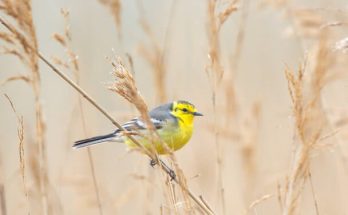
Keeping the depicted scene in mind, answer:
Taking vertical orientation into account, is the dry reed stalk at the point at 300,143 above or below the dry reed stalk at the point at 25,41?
below

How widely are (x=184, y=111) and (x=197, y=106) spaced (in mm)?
466

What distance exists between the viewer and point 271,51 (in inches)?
196

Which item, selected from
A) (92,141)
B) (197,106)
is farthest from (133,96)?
(197,106)

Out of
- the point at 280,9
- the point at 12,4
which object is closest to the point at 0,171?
the point at 12,4

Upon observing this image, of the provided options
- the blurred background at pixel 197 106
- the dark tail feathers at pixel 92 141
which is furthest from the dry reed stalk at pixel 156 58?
the dark tail feathers at pixel 92 141

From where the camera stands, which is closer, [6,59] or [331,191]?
[331,191]

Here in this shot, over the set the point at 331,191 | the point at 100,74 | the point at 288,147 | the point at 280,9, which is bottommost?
the point at 331,191

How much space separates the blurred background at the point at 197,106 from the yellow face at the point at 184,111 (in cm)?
11

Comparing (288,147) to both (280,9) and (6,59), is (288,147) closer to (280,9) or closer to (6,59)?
(280,9)

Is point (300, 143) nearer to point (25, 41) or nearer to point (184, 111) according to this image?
point (25, 41)

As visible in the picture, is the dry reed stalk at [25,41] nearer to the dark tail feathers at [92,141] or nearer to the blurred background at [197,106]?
the blurred background at [197,106]

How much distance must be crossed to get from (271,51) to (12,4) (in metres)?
3.19

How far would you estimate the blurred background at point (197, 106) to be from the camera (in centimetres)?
296

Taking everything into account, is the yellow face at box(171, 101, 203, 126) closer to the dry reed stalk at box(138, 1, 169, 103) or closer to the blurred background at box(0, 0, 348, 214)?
the blurred background at box(0, 0, 348, 214)
